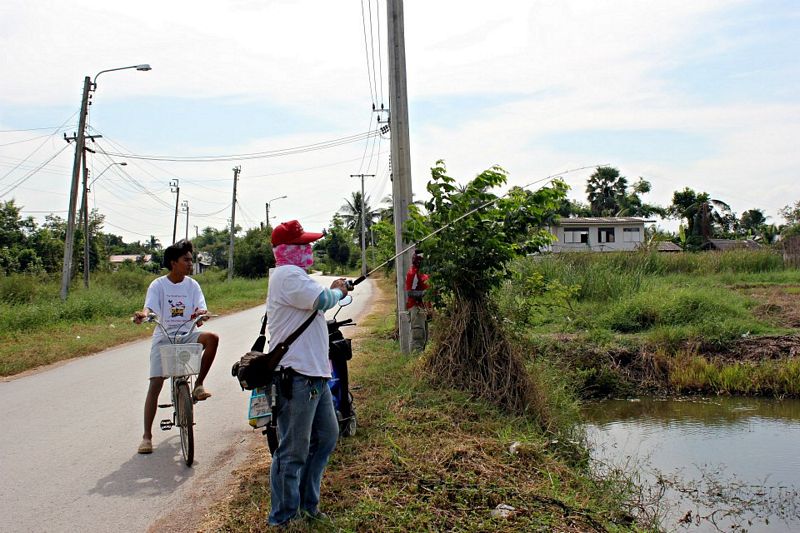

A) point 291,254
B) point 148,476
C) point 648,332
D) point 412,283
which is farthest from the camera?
point 648,332

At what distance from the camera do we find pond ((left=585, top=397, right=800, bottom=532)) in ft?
21.1

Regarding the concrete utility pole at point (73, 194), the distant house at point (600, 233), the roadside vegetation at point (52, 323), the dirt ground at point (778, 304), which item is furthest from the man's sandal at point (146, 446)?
the distant house at point (600, 233)

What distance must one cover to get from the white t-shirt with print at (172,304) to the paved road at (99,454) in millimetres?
1180

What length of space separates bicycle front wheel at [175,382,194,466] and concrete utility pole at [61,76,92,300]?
16491 millimetres

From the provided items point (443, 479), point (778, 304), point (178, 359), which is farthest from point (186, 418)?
point (778, 304)

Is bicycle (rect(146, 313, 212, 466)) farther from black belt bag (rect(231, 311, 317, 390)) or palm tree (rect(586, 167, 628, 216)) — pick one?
palm tree (rect(586, 167, 628, 216))

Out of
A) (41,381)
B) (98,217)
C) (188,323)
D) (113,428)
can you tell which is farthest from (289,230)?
(98,217)

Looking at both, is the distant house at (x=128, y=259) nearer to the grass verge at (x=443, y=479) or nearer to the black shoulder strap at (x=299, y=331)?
the grass verge at (x=443, y=479)

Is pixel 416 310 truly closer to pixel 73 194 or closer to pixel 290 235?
pixel 290 235

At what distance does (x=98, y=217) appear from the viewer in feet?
170

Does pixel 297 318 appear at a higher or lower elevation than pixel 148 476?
higher

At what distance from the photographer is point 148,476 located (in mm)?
5742

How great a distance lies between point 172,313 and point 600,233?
49.5 meters

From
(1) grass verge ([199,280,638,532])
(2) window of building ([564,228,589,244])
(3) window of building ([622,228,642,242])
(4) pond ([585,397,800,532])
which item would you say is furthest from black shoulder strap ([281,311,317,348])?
(3) window of building ([622,228,642,242])
